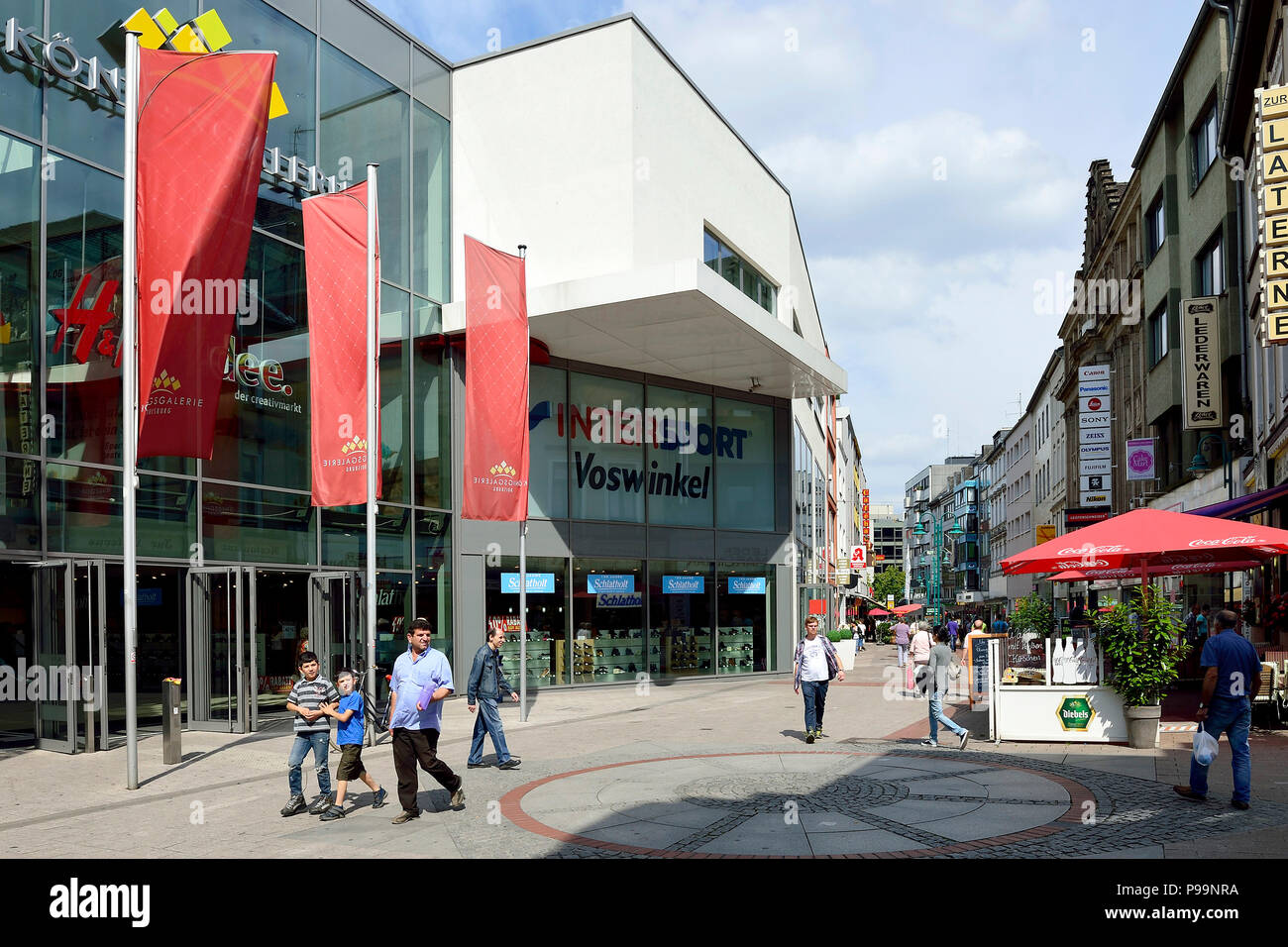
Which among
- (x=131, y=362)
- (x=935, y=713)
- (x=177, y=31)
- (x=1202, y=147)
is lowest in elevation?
(x=935, y=713)

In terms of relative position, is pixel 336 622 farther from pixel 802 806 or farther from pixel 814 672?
pixel 802 806

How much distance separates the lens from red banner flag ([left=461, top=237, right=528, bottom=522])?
18.2 metres

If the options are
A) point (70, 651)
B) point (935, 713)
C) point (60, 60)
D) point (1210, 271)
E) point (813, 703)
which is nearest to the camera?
point (70, 651)

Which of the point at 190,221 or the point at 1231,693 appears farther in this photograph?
the point at 190,221

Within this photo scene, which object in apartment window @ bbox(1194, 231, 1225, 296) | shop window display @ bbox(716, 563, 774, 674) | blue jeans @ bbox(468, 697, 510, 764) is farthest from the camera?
shop window display @ bbox(716, 563, 774, 674)

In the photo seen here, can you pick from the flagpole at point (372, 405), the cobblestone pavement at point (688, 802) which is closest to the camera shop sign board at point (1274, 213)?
the cobblestone pavement at point (688, 802)

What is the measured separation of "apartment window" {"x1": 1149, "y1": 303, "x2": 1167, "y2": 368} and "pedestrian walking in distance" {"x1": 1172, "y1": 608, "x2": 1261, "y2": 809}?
87.7ft

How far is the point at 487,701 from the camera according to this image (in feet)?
43.4

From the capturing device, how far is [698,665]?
28672mm

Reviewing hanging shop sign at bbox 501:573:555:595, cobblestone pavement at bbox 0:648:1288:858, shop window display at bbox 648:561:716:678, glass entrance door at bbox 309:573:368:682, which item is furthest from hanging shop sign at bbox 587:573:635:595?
cobblestone pavement at bbox 0:648:1288:858

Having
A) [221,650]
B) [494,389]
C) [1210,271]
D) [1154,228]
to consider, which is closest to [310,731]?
[221,650]

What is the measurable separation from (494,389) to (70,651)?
742cm

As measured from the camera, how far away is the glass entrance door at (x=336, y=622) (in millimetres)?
17312

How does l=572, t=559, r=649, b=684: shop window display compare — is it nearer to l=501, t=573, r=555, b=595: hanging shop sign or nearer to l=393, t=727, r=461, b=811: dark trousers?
l=501, t=573, r=555, b=595: hanging shop sign
